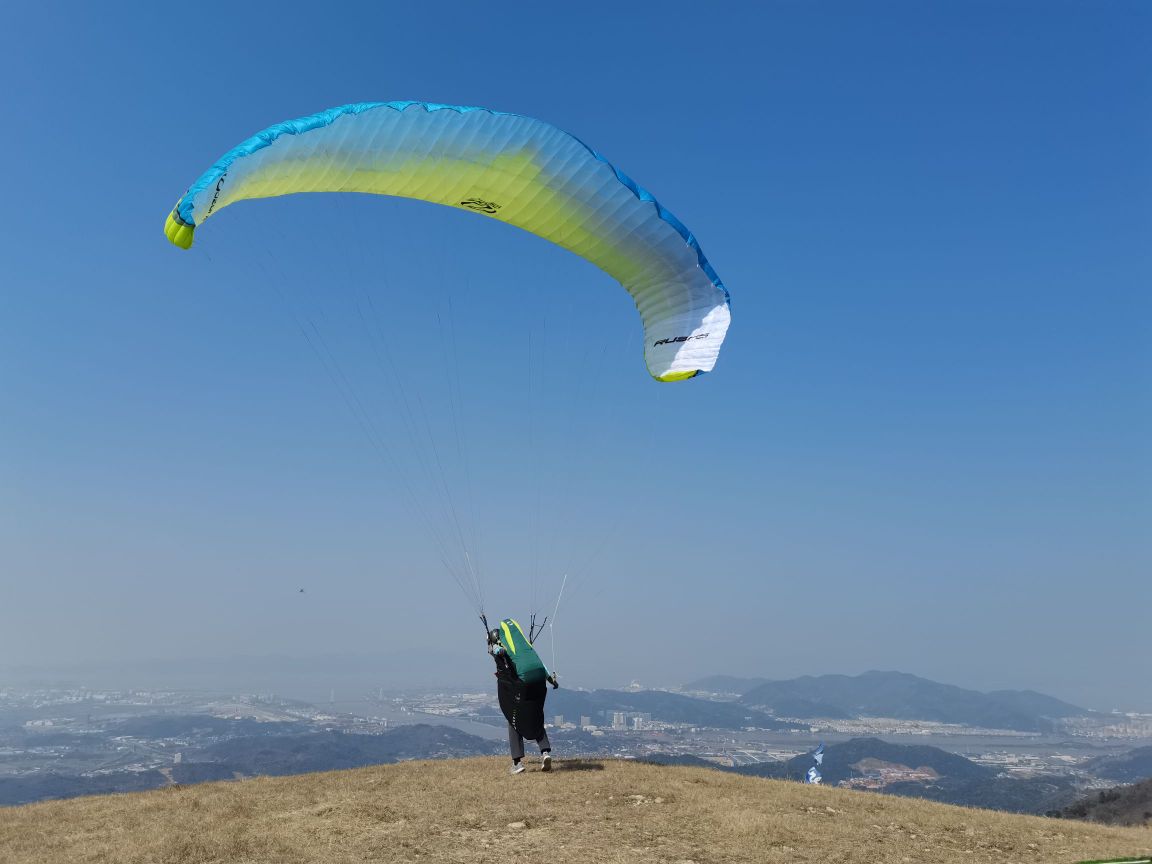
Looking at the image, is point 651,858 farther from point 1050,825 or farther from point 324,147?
point 324,147

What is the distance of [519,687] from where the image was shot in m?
15.8

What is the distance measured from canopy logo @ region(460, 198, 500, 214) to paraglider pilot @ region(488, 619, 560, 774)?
8.78 m

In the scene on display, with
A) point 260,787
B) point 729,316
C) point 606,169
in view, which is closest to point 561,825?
point 260,787

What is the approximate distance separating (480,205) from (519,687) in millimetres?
9958

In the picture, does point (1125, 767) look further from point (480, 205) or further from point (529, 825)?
point (480, 205)

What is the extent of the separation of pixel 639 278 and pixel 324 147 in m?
7.38

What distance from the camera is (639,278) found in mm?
18250

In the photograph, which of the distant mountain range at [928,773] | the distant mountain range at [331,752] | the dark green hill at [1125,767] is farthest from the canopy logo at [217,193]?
the dark green hill at [1125,767]

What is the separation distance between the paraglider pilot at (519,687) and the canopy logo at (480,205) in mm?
8777

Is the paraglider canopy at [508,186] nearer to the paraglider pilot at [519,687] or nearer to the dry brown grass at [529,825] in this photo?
the paraglider pilot at [519,687]

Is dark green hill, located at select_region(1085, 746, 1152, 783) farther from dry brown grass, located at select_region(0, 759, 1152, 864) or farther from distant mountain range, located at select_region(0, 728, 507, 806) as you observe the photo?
dry brown grass, located at select_region(0, 759, 1152, 864)

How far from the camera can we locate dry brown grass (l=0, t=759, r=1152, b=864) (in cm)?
1110

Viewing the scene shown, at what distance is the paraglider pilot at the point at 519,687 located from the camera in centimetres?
1581

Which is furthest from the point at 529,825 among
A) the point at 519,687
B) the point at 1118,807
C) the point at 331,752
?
the point at 331,752
